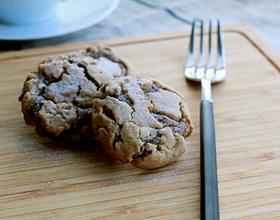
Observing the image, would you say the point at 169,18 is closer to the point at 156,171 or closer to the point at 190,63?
the point at 190,63

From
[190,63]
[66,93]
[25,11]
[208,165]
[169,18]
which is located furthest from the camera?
[169,18]

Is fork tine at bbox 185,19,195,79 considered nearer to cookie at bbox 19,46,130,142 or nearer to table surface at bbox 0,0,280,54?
cookie at bbox 19,46,130,142

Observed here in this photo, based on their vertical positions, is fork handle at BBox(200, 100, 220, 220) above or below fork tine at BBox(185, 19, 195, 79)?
below

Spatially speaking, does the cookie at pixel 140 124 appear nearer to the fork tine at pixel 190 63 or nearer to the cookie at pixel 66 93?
the cookie at pixel 66 93

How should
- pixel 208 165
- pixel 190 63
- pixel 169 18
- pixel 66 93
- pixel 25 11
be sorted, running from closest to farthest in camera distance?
pixel 208 165, pixel 66 93, pixel 190 63, pixel 25 11, pixel 169 18

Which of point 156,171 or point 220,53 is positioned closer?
point 156,171

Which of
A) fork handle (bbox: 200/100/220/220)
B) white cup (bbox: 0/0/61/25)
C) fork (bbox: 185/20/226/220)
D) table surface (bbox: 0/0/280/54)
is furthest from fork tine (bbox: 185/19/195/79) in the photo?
white cup (bbox: 0/0/61/25)

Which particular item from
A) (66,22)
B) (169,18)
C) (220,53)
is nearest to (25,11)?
(66,22)
